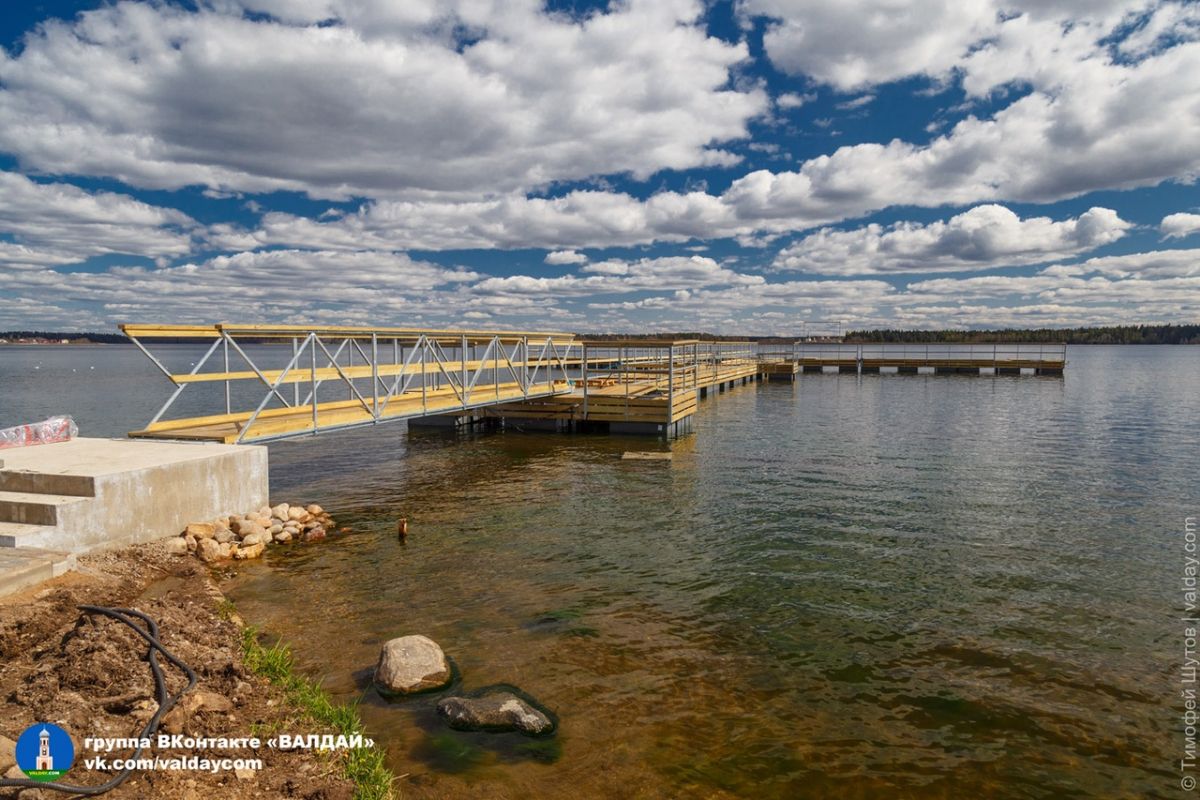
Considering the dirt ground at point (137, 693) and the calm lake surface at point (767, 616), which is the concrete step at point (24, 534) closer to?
the dirt ground at point (137, 693)

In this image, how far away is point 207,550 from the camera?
11.0 meters

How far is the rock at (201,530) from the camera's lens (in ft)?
36.8

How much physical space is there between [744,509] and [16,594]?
13011 mm

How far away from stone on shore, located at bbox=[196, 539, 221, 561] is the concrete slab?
1.92 ft

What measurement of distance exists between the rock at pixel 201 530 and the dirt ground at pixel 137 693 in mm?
3088

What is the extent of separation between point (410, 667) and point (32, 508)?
254 inches

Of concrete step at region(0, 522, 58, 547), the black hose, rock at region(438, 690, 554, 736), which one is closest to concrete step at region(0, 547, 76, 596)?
concrete step at region(0, 522, 58, 547)

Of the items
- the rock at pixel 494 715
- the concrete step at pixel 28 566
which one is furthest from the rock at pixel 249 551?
the rock at pixel 494 715

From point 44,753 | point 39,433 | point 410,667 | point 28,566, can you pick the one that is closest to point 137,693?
point 44,753

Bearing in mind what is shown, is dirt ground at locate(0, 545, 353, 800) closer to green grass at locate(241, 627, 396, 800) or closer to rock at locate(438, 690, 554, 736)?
green grass at locate(241, 627, 396, 800)

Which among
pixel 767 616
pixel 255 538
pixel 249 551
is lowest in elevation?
pixel 767 616

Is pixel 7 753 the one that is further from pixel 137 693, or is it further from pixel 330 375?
pixel 330 375

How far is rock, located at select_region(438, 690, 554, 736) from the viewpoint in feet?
21.8

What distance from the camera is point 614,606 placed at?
387 inches
